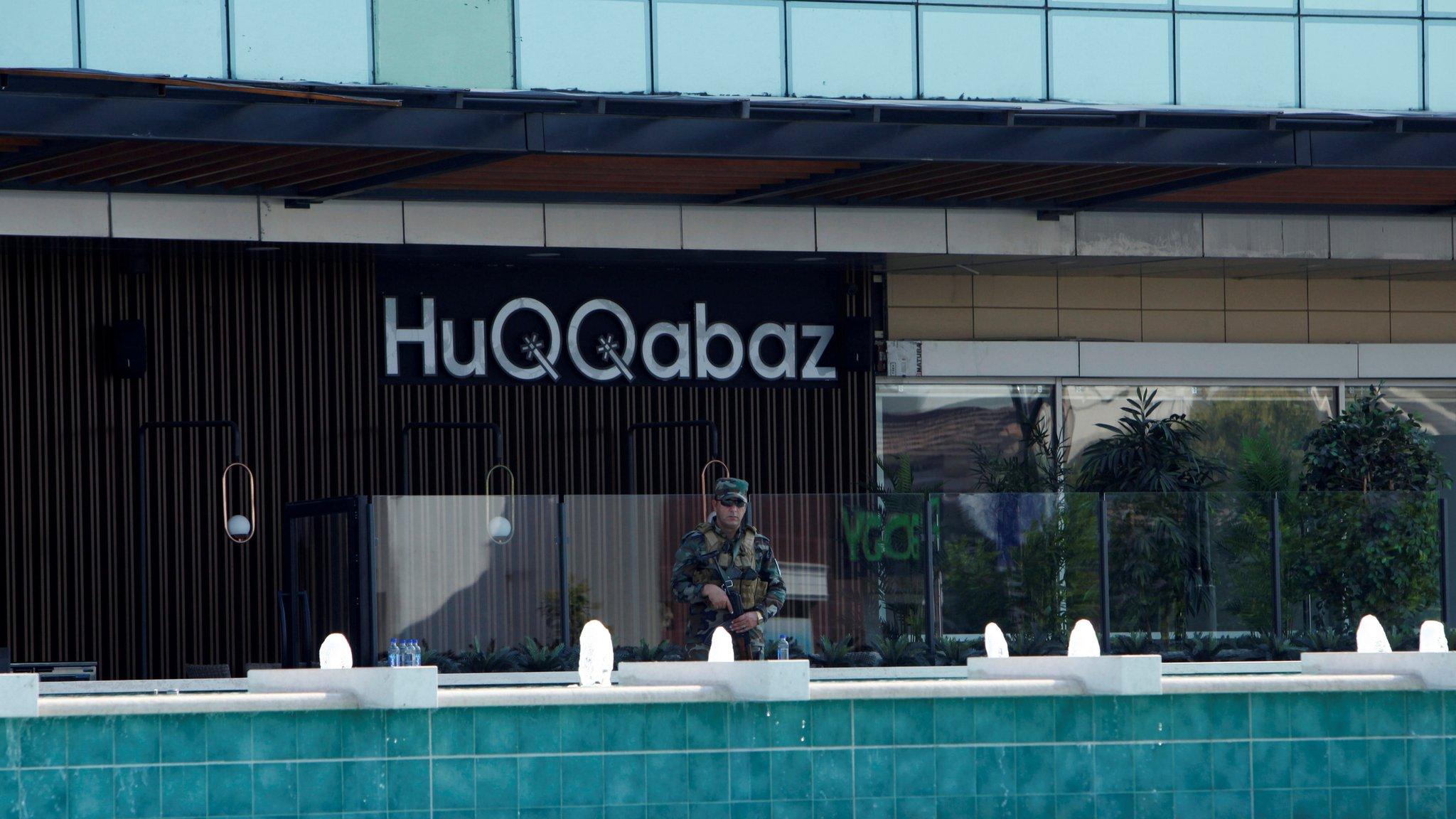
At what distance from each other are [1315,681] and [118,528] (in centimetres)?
1011

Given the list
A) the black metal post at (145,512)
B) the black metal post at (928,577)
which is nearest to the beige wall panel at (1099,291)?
the black metal post at (928,577)

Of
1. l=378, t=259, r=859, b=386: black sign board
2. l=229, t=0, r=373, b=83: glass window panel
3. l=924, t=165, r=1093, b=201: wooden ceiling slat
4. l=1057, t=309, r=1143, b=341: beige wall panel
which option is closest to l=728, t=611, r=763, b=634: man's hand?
l=924, t=165, r=1093, b=201: wooden ceiling slat

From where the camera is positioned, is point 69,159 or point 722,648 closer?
point 722,648

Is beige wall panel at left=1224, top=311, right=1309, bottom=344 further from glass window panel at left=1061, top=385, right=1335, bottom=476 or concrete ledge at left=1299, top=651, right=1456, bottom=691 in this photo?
concrete ledge at left=1299, top=651, right=1456, bottom=691

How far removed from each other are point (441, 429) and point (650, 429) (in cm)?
180

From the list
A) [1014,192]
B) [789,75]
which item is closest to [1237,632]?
[1014,192]

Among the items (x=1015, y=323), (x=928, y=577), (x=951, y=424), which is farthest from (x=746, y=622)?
(x=1015, y=323)

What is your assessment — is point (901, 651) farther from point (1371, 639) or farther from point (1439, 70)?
point (1439, 70)

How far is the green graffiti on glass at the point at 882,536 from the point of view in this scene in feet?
46.3

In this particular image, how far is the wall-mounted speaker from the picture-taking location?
1510 centimetres

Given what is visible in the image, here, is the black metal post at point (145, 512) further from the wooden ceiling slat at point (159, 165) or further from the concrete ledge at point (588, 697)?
the concrete ledge at point (588, 697)

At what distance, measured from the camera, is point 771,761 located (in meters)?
7.66

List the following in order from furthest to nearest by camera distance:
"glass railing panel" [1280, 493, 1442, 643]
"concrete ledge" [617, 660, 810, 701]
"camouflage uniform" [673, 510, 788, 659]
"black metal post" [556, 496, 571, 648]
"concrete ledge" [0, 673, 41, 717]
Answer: "glass railing panel" [1280, 493, 1442, 643], "black metal post" [556, 496, 571, 648], "camouflage uniform" [673, 510, 788, 659], "concrete ledge" [617, 660, 810, 701], "concrete ledge" [0, 673, 41, 717]

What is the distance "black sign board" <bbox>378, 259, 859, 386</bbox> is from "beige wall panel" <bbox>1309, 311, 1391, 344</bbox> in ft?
15.4
